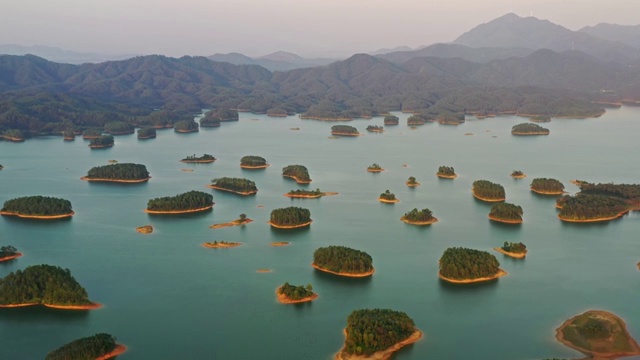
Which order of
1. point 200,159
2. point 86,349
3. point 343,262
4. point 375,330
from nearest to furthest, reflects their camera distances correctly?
point 86,349 → point 375,330 → point 343,262 → point 200,159

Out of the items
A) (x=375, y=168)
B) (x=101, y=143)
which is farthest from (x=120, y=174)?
(x=375, y=168)

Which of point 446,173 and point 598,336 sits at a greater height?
point 446,173

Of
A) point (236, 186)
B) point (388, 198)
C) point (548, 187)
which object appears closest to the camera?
point (388, 198)

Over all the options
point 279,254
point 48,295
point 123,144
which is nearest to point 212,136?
point 123,144

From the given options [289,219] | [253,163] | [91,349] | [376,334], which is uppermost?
[253,163]

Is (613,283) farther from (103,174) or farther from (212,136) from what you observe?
(212,136)

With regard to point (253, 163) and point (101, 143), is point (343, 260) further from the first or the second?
point (101, 143)

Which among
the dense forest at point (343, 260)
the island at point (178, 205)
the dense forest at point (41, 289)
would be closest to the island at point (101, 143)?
the island at point (178, 205)

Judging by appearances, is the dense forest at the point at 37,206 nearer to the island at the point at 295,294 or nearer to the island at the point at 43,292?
the island at the point at 43,292
